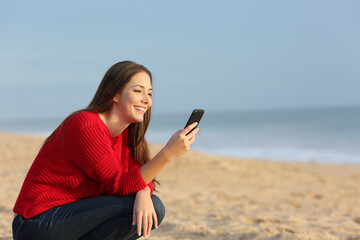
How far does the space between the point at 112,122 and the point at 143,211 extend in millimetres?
538

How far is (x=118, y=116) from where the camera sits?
2.28 metres

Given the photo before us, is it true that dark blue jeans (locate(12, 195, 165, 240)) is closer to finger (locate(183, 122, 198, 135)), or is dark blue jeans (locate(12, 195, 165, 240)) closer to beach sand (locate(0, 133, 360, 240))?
finger (locate(183, 122, 198, 135))

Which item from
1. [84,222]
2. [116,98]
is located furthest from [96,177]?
[116,98]

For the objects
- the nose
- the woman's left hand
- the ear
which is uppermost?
the nose

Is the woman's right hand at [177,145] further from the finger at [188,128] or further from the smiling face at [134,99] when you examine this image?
the smiling face at [134,99]

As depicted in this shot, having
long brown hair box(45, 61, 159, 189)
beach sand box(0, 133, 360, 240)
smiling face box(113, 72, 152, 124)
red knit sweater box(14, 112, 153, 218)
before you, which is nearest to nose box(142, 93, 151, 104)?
smiling face box(113, 72, 152, 124)

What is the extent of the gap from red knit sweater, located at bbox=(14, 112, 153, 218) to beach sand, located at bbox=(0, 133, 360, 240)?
1.36m

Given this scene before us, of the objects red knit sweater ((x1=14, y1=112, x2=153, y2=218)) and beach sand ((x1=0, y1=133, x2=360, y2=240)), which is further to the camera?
beach sand ((x1=0, y1=133, x2=360, y2=240))

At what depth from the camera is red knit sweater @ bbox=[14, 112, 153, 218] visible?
81.2 inches

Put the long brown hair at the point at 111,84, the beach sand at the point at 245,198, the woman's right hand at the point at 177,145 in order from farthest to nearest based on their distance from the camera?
1. the beach sand at the point at 245,198
2. the long brown hair at the point at 111,84
3. the woman's right hand at the point at 177,145

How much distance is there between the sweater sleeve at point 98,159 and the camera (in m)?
2.05

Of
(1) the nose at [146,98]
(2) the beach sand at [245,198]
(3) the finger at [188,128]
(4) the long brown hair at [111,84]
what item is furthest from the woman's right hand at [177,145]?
(2) the beach sand at [245,198]

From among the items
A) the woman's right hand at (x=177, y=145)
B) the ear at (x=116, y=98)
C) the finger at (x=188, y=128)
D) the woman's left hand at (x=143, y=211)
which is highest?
the ear at (x=116, y=98)

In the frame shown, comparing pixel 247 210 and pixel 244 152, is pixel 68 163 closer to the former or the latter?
pixel 247 210
